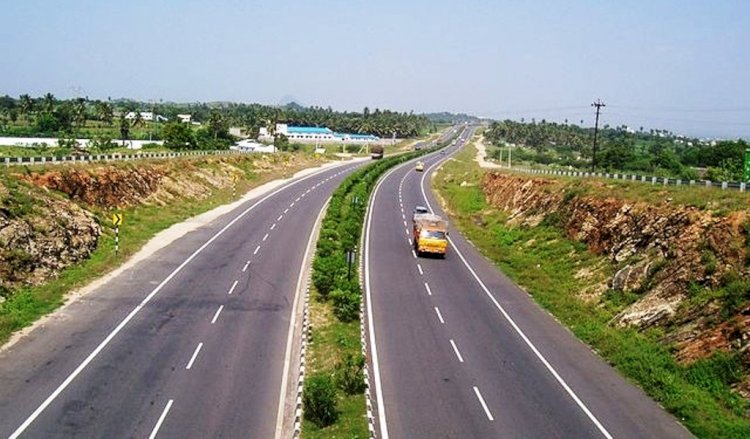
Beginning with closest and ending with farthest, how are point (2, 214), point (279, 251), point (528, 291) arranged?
point (2, 214) → point (528, 291) → point (279, 251)

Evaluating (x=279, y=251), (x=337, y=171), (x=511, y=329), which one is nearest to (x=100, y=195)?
(x=279, y=251)

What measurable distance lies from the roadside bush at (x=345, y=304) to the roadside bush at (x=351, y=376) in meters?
6.22

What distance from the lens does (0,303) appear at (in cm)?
2788

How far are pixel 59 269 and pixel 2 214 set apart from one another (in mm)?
3837

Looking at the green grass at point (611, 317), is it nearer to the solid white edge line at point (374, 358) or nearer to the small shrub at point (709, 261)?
the small shrub at point (709, 261)

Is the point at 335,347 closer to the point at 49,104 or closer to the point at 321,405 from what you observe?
the point at 321,405

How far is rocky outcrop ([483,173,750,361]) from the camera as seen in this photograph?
2536cm

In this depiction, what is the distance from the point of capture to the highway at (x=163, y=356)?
1847 centimetres

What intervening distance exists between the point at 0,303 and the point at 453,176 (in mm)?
79491

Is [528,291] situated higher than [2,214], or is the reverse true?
[2,214]

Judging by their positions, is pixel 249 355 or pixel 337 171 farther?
pixel 337 171

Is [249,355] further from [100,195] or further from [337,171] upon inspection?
[337,171]

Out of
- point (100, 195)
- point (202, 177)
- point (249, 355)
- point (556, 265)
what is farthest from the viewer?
point (202, 177)

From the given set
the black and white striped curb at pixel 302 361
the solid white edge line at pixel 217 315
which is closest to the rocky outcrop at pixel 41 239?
the solid white edge line at pixel 217 315
